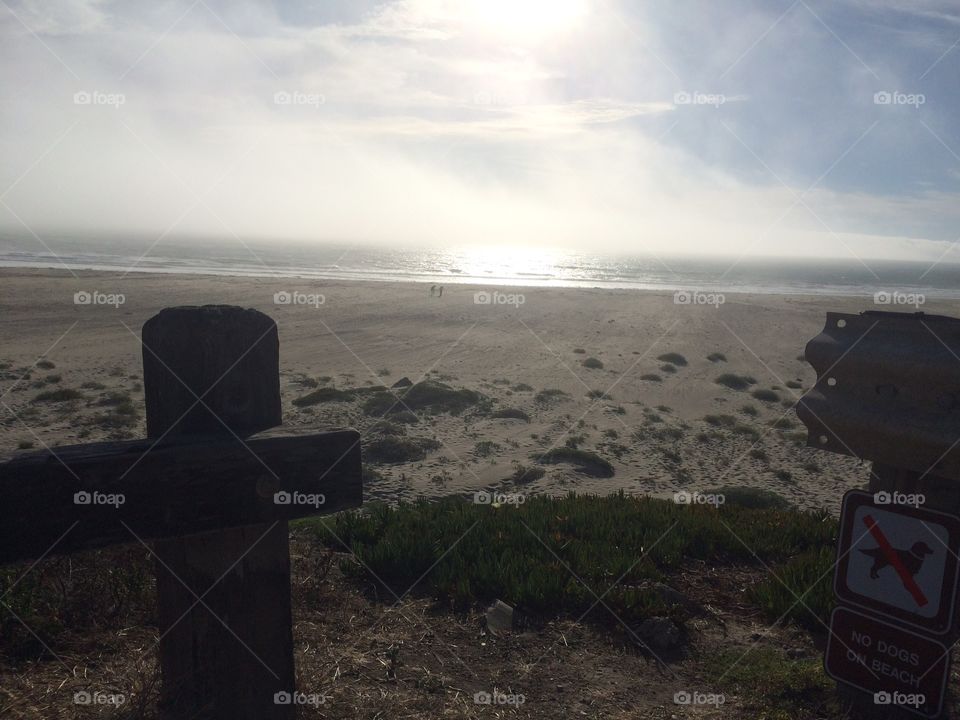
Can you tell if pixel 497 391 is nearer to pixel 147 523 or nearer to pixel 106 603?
pixel 106 603

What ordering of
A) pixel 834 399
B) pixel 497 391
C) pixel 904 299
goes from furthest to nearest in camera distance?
pixel 904 299 → pixel 497 391 → pixel 834 399

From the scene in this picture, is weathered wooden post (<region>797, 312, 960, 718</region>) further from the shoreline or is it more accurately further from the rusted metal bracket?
the shoreline

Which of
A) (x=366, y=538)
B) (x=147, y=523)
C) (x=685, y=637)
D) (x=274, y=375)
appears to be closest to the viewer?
(x=147, y=523)

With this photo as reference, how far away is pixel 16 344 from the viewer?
70.6 feet

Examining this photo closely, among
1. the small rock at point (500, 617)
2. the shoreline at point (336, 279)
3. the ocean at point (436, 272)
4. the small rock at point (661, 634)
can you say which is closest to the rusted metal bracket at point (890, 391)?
the small rock at point (661, 634)

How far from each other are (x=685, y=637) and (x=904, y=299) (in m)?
67.8

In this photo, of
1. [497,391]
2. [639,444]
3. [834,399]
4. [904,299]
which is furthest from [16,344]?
[904,299]

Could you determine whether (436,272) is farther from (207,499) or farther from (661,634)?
(207,499)

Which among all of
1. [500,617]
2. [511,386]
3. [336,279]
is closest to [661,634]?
[500,617]

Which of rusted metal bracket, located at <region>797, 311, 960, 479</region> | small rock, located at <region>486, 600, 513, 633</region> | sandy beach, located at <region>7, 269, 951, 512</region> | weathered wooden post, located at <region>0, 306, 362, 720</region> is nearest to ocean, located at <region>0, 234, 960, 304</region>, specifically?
sandy beach, located at <region>7, 269, 951, 512</region>

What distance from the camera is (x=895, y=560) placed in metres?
2.60

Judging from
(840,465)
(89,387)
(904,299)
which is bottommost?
(840,465)

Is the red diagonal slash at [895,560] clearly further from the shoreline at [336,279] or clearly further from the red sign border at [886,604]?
the shoreline at [336,279]

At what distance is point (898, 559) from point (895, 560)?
0.01 metres
